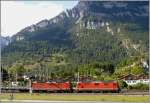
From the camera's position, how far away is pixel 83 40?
78.9 metres

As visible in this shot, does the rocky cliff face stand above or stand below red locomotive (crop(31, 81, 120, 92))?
above

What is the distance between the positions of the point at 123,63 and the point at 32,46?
31809mm

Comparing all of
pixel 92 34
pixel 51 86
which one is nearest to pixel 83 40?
pixel 92 34

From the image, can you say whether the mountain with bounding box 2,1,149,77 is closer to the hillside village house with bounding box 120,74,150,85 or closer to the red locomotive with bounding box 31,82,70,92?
the hillside village house with bounding box 120,74,150,85

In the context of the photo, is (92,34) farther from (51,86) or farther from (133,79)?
(51,86)

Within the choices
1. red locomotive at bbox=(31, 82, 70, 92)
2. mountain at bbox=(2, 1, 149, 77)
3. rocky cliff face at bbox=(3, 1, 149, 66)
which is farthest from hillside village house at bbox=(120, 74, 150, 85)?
rocky cliff face at bbox=(3, 1, 149, 66)

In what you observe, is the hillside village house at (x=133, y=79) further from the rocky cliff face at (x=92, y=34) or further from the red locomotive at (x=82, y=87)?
the rocky cliff face at (x=92, y=34)

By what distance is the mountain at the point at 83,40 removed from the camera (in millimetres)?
76375

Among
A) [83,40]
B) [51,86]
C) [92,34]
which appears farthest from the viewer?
[92,34]

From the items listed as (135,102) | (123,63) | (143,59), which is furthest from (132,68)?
(135,102)

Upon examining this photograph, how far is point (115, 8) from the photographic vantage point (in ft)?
414

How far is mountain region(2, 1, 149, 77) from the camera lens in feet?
251

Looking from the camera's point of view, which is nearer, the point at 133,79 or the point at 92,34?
the point at 133,79

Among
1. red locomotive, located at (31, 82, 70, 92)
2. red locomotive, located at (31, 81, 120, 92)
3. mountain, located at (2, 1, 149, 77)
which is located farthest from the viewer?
mountain, located at (2, 1, 149, 77)
